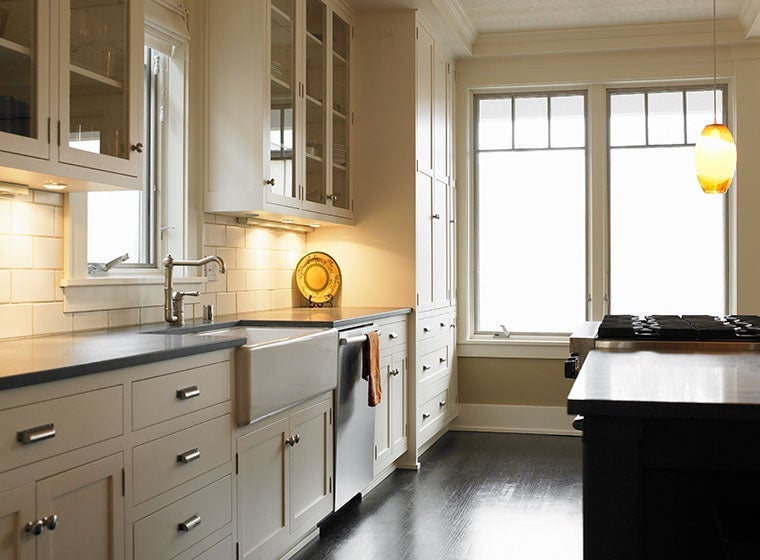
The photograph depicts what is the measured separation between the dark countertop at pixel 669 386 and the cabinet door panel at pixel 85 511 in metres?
1.13

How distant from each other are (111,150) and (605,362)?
168 centimetres

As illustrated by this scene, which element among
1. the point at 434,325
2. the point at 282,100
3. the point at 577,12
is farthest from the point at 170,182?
the point at 577,12

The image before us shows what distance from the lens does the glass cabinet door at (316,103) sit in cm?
418

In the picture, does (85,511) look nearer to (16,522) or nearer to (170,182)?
(16,522)

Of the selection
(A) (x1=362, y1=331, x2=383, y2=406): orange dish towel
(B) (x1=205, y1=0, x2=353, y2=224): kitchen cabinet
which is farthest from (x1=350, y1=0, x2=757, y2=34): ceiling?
(A) (x1=362, y1=331, x2=383, y2=406): orange dish towel

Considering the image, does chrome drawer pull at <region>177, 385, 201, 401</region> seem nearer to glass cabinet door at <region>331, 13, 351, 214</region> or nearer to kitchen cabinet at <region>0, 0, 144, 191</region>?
kitchen cabinet at <region>0, 0, 144, 191</region>

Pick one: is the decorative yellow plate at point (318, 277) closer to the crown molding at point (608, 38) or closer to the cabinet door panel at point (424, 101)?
the cabinet door panel at point (424, 101)

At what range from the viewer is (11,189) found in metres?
2.64

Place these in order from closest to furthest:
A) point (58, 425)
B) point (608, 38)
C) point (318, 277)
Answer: point (58, 425), point (318, 277), point (608, 38)

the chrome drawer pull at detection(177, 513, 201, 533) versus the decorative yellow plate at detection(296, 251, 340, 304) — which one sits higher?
the decorative yellow plate at detection(296, 251, 340, 304)

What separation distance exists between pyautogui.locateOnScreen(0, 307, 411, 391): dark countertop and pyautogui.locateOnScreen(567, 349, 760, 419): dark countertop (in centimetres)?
109

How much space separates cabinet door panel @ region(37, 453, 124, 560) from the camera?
1874 mm

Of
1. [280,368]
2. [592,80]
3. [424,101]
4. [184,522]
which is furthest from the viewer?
[592,80]

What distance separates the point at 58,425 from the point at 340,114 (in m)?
3.11
